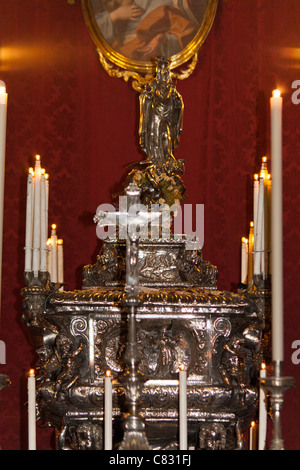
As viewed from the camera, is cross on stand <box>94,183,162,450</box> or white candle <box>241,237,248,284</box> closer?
cross on stand <box>94,183,162,450</box>

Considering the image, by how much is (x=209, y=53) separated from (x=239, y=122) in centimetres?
37

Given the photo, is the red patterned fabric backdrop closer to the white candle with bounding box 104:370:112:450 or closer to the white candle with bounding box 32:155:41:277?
the white candle with bounding box 32:155:41:277

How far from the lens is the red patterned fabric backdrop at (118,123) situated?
3.38m

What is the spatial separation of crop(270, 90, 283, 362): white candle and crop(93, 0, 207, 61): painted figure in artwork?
2.02 metres

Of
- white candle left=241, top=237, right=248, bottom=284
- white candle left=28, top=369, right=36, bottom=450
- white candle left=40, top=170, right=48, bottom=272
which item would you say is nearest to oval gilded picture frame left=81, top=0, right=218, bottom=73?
white candle left=241, top=237, right=248, bottom=284

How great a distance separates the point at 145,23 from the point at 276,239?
7.38 feet

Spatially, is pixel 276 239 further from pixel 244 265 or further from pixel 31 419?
pixel 244 265

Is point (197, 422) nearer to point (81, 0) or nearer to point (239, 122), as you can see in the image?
point (239, 122)

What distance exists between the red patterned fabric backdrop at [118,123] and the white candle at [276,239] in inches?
72.0

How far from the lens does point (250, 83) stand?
11.3 ft

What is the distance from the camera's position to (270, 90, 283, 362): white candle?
1.47 metres

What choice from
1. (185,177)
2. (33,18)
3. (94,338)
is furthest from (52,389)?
A: (33,18)

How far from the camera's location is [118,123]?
346cm

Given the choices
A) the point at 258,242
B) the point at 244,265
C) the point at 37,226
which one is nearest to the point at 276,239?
the point at 258,242
